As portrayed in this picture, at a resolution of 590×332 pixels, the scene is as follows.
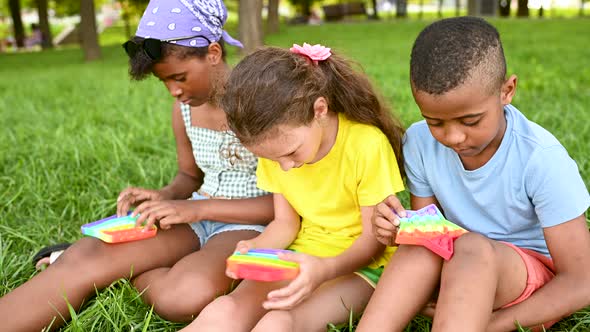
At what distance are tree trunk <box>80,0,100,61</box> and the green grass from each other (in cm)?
506

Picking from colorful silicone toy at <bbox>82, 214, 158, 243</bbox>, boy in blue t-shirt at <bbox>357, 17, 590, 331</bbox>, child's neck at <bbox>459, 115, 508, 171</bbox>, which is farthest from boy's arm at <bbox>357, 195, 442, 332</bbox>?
colorful silicone toy at <bbox>82, 214, 158, 243</bbox>

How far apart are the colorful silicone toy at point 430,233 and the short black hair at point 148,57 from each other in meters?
0.97

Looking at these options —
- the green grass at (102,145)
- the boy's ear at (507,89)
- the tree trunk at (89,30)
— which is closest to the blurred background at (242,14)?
the tree trunk at (89,30)

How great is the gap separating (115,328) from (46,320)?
0.72ft

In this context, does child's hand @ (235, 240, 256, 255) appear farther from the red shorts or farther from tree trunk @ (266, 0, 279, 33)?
tree trunk @ (266, 0, 279, 33)

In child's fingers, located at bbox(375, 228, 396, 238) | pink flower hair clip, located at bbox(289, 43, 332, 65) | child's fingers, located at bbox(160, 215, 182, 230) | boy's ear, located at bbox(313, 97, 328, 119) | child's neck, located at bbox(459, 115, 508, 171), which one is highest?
pink flower hair clip, located at bbox(289, 43, 332, 65)

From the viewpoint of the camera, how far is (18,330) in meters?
1.88

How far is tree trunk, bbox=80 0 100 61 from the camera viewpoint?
1188cm

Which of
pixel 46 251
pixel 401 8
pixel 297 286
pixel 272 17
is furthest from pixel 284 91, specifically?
pixel 401 8

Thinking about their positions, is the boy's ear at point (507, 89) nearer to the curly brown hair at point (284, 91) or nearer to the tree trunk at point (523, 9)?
the curly brown hair at point (284, 91)

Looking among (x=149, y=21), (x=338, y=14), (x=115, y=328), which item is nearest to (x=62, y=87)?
(x=149, y=21)

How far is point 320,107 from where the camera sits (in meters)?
1.84

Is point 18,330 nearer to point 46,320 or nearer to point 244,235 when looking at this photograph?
point 46,320

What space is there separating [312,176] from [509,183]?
0.58 meters
